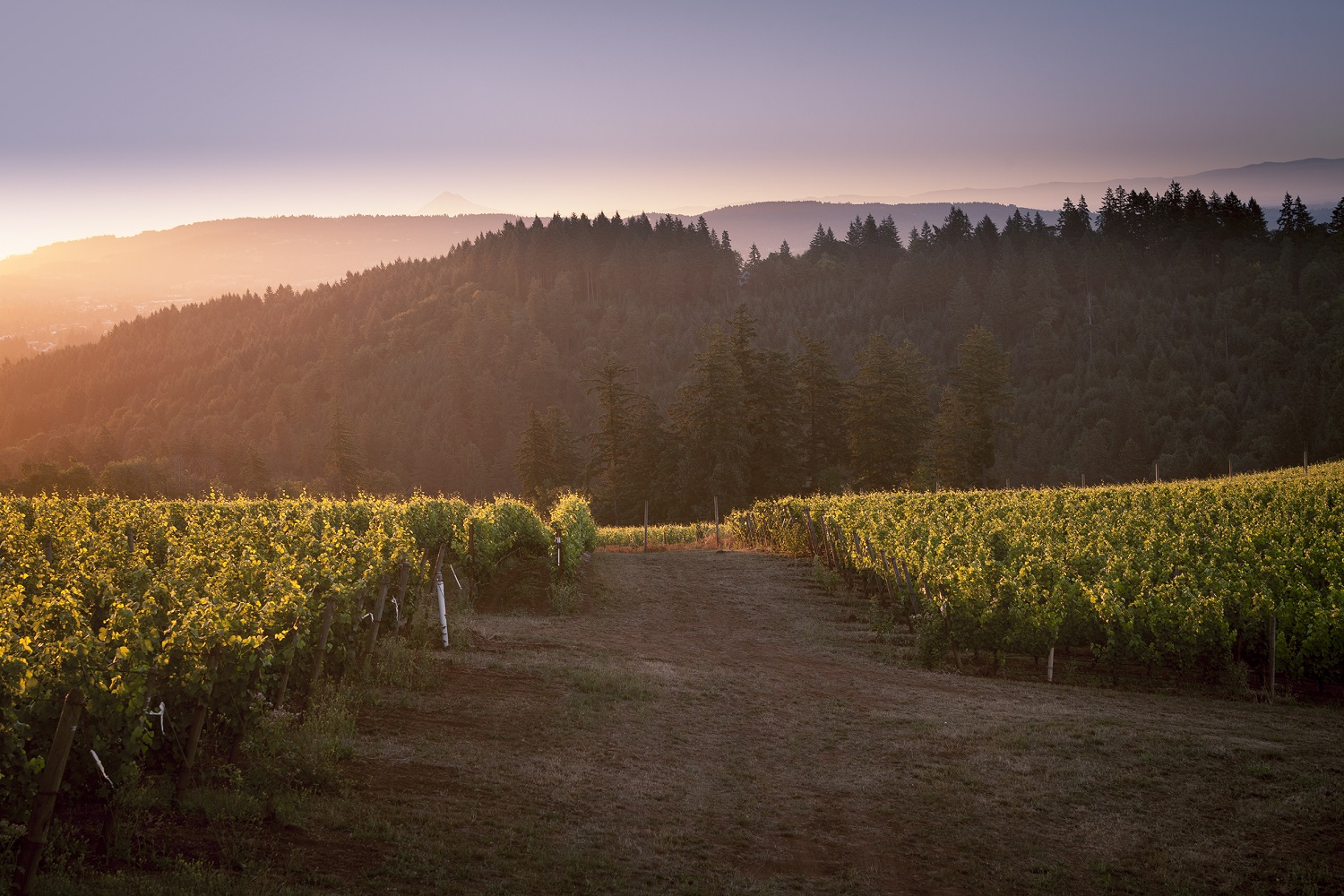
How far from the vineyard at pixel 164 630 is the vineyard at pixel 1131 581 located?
9.57 meters

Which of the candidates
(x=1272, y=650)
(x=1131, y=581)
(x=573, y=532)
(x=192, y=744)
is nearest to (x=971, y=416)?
(x=573, y=532)

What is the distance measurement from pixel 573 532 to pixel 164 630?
16.3 m

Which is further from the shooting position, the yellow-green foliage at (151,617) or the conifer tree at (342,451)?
the conifer tree at (342,451)

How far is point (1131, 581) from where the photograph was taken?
15930 millimetres

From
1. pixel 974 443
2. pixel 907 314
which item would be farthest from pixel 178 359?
pixel 974 443

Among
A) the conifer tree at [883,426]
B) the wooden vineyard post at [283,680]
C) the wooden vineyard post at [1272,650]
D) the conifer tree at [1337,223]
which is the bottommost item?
the wooden vineyard post at [1272,650]

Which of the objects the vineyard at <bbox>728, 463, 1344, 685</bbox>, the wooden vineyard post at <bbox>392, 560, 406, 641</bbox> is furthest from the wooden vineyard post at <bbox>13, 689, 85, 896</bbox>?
the vineyard at <bbox>728, 463, 1344, 685</bbox>

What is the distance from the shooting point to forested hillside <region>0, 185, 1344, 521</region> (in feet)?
226

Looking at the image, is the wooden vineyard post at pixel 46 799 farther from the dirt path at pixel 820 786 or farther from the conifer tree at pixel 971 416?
the conifer tree at pixel 971 416

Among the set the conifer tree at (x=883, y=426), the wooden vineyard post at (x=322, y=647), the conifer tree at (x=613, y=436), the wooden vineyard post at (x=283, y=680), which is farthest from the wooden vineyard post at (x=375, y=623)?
the conifer tree at (x=613, y=436)

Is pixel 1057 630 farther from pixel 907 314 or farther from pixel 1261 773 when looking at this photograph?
pixel 907 314

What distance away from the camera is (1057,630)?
15531 mm

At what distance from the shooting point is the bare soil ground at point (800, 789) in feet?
24.6

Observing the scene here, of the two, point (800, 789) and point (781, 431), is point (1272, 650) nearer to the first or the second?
point (800, 789)
